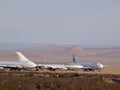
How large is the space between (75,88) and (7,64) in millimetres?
92011

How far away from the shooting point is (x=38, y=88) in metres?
29.6

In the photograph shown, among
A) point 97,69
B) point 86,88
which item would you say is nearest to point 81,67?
point 97,69

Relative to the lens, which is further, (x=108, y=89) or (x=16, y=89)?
(x=108, y=89)

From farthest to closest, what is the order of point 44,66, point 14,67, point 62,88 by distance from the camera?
point 44,66
point 14,67
point 62,88

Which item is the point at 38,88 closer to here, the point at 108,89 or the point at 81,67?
the point at 108,89

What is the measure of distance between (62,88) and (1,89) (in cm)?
454

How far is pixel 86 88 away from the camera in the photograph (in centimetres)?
2977

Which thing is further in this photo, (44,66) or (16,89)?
(44,66)

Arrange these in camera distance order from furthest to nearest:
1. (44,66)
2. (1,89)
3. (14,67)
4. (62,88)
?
(44,66) < (14,67) < (62,88) < (1,89)

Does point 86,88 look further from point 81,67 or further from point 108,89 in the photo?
point 81,67

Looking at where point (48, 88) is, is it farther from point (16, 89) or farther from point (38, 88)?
point (16, 89)

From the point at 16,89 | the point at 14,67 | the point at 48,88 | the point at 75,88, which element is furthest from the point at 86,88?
the point at 14,67

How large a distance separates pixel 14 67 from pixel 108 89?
87277mm

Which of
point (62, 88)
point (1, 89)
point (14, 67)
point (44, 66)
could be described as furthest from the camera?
point (44, 66)
